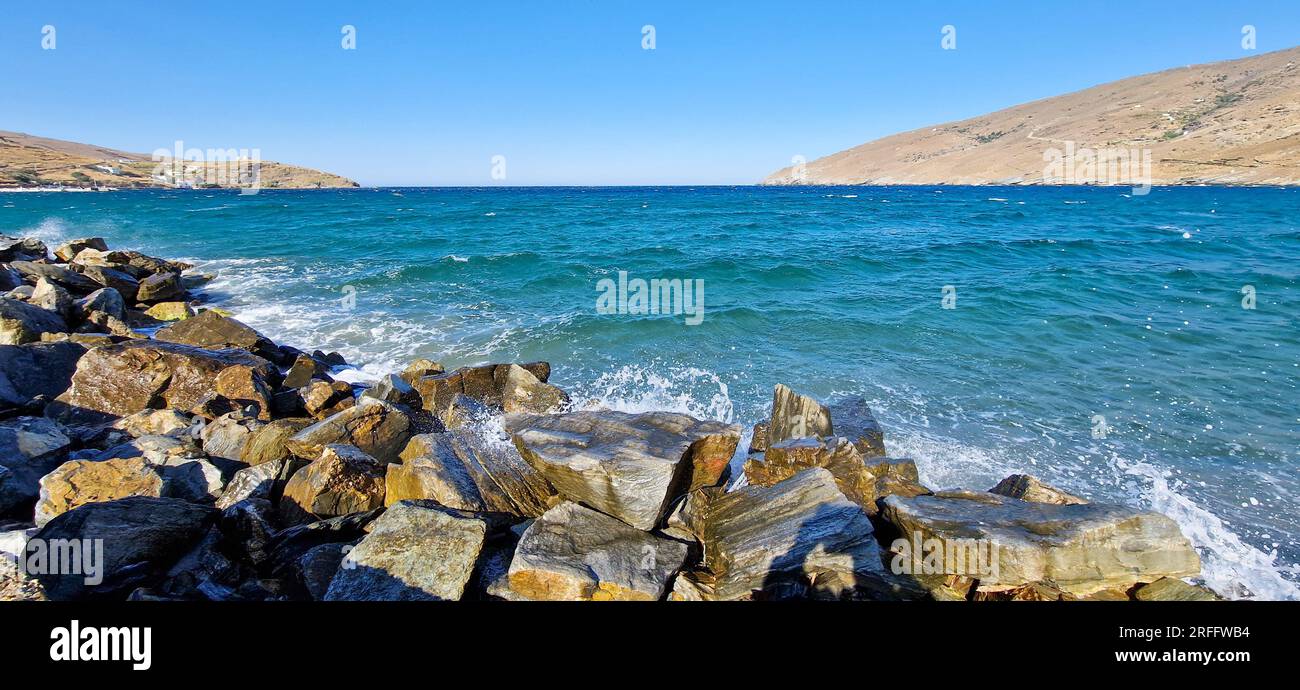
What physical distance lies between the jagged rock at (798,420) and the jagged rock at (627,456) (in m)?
1.57

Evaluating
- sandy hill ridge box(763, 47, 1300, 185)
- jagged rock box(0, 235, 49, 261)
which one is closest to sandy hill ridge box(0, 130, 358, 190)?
jagged rock box(0, 235, 49, 261)

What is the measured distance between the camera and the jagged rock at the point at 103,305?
1413 centimetres

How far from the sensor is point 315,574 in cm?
480

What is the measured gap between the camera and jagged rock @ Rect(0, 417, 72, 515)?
6.13 meters

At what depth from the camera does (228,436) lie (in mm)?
7734

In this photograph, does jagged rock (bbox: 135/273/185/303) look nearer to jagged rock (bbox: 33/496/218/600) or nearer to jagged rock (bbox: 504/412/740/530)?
jagged rock (bbox: 33/496/218/600)

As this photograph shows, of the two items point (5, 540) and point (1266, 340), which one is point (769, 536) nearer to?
point (5, 540)

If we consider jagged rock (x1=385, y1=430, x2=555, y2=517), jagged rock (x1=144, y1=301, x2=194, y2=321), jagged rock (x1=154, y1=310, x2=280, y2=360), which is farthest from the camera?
jagged rock (x1=144, y1=301, x2=194, y2=321)

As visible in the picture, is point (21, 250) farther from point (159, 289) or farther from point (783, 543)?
point (783, 543)

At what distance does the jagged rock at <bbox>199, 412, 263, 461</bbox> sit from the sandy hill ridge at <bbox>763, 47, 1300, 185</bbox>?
477ft

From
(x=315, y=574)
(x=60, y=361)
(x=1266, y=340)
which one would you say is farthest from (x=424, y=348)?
(x=1266, y=340)

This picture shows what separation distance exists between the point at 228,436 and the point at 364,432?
192cm

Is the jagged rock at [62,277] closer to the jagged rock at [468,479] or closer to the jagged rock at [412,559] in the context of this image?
the jagged rock at [468,479]
